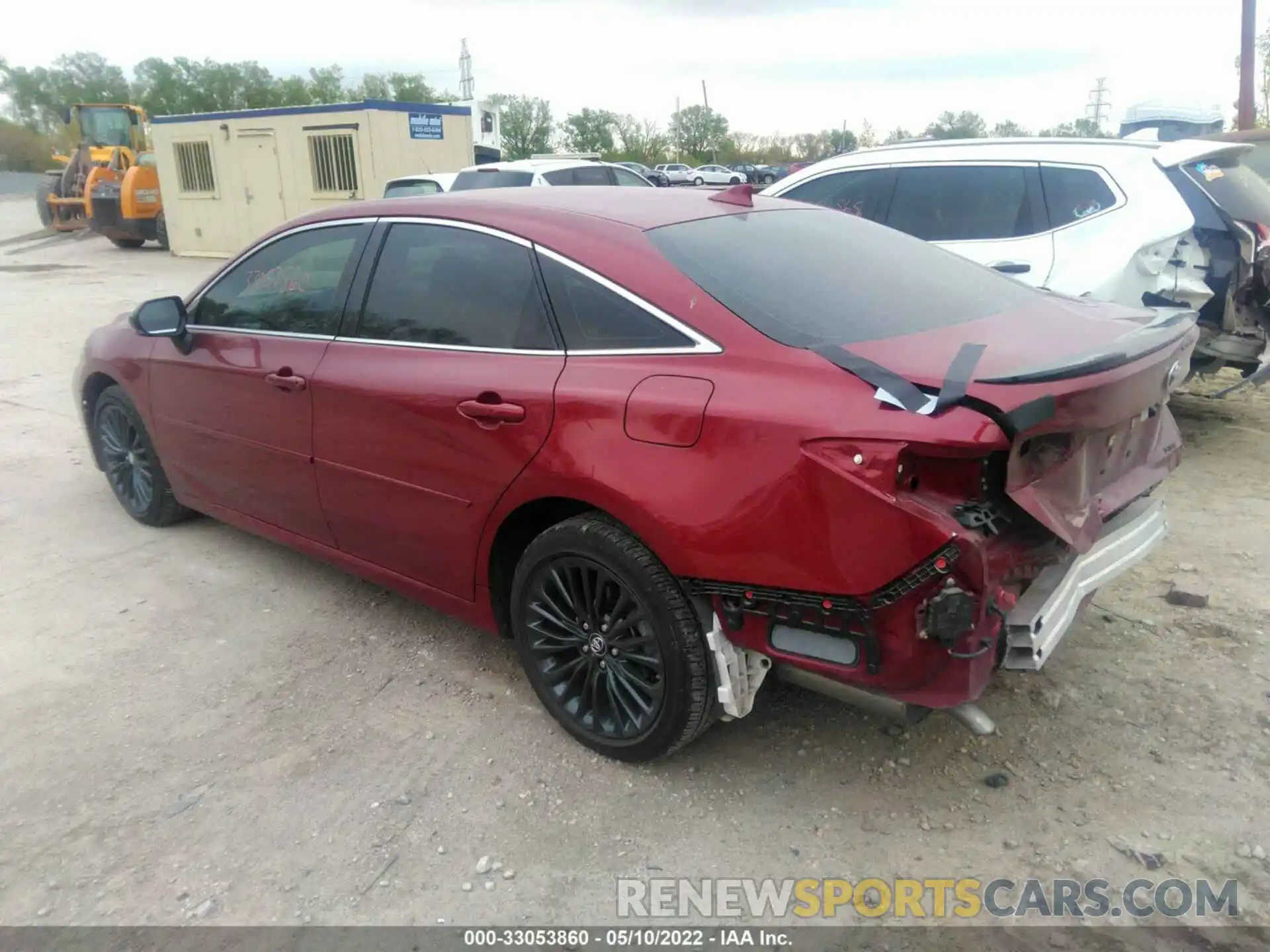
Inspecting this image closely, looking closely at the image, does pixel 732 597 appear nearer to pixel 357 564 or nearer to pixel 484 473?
pixel 484 473

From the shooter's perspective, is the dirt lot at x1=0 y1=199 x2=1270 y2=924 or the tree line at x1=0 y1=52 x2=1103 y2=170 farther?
the tree line at x1=0 y1=52 x2=1103 y2=170

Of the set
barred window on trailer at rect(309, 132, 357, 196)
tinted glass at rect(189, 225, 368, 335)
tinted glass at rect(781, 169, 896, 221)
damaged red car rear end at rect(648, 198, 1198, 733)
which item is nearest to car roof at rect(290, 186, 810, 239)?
tinted glass at rect(189, 225, 368, 335)

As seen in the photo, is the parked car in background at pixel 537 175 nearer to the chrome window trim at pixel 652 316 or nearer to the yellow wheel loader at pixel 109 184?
the chrome window trim at pixel 652 316

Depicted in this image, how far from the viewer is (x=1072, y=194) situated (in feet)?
18.3

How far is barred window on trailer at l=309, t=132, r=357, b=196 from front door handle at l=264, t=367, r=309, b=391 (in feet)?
51.7

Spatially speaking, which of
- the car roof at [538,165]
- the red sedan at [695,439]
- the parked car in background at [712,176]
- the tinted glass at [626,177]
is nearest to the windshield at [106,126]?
the car roof at [538,165]

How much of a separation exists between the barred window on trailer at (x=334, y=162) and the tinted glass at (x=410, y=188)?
4.40 meters

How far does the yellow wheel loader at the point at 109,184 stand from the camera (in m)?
22.5

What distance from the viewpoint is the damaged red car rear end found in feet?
7.54

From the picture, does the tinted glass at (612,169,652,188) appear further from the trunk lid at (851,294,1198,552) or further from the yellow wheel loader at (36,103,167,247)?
the yellow wheel loader at (36,103,167,247)

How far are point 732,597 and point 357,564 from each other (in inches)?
70.7

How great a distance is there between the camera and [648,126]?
6788 cm

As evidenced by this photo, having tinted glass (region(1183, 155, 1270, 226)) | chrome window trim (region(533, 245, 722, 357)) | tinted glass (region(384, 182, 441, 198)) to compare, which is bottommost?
chrome window trim (region(533, 245, 722, 357))

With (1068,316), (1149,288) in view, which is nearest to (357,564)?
(1068,316)
